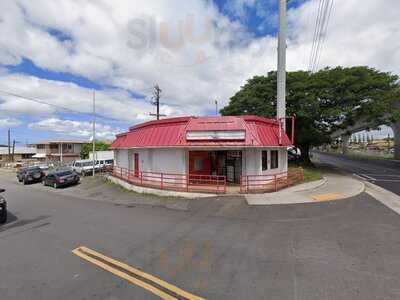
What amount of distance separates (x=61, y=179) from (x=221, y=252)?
19.9 metres

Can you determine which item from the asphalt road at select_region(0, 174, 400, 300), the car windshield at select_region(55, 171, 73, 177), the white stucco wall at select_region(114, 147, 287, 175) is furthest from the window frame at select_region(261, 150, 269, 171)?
the car windshield at select_region(55, 171, 73, 177)

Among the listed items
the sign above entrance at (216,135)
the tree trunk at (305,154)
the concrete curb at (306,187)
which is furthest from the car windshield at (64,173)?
the tree trunk at (305,154)

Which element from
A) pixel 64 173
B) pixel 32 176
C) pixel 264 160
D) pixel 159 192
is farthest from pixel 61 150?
pixel 264 160

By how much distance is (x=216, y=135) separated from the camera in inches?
535

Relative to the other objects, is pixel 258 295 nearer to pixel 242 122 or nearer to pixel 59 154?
pixel 242 122

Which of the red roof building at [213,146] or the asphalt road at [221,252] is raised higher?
the red roof building at [213,146]

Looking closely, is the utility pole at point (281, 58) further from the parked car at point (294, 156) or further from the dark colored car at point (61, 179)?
the dark colored car at point (61, 179)

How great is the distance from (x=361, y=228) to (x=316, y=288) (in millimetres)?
4087

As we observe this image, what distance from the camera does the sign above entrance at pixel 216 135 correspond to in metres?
13.2

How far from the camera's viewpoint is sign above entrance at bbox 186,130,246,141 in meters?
13.2

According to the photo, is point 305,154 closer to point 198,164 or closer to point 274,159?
point 274,159

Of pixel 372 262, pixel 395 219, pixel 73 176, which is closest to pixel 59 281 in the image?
pixel 372 262

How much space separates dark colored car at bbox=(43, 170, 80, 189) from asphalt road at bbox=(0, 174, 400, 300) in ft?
39.7

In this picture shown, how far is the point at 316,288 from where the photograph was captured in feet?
13.4
